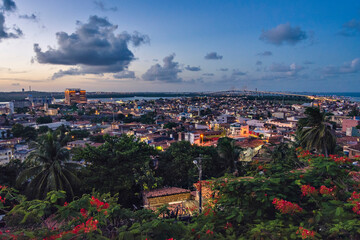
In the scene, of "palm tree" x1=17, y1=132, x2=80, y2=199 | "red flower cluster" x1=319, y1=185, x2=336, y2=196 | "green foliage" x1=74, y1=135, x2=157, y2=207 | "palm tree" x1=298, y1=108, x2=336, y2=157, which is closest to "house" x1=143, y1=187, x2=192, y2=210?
"green foliage" x1=74, y1=135, x2=157, y2=207

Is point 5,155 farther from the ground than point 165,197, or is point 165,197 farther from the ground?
point 165,197

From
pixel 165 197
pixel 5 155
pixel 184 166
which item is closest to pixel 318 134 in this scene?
pixel 184 166

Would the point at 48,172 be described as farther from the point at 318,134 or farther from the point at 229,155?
the point at 318,134

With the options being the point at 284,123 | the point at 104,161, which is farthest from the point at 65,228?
the point at 284,123

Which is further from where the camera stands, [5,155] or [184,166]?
[5,155]

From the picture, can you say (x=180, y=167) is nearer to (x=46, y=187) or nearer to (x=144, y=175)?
(x=144, y=175)

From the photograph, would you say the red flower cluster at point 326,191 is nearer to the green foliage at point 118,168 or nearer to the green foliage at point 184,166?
the green foliage at point 118,168
